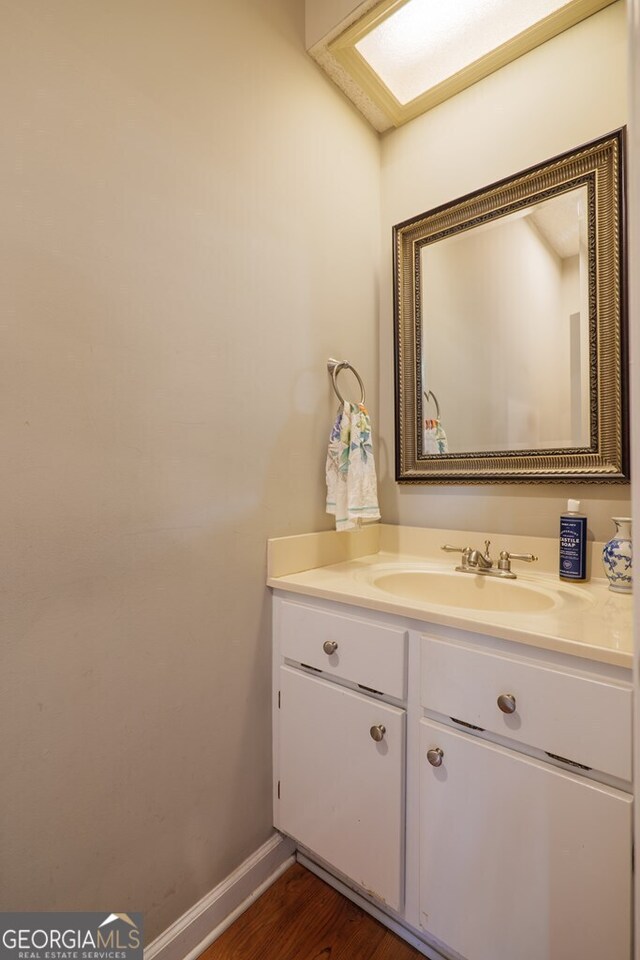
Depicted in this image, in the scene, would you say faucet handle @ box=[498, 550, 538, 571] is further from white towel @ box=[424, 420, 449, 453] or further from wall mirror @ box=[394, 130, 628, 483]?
white towel @ box=[424, 420, 449, 453]

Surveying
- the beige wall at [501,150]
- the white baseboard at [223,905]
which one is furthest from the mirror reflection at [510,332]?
the white baseboard at [223,905]

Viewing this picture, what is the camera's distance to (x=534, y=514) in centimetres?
131

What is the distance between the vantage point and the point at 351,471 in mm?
1337

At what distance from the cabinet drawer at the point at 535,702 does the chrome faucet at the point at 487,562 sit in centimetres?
44

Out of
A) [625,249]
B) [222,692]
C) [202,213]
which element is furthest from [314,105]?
[222,692]

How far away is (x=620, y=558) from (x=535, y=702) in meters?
0.49

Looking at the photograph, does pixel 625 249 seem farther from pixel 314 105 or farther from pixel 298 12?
pixel 298 12

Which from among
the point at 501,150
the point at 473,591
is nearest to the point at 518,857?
the point at 473,591

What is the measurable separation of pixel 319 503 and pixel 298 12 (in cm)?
149

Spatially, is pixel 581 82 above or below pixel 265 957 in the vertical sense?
above

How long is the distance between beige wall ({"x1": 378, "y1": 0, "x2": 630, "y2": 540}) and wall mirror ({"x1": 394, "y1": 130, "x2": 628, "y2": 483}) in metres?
0.06

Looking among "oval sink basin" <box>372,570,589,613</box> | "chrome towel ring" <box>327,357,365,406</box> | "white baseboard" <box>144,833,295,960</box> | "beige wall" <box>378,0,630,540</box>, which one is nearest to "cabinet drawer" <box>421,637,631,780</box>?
"oval sink basin" <box>372,570,589,613</box>

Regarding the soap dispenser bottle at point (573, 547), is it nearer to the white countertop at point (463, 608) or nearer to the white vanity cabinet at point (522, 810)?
the white countertop at point (463, 608)

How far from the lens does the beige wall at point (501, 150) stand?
1184 millimetres
